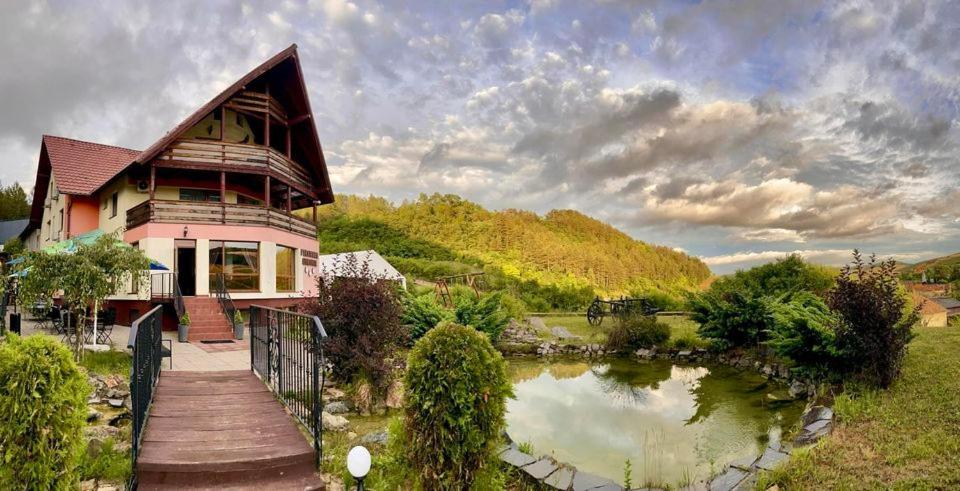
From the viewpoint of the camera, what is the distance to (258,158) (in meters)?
16.5

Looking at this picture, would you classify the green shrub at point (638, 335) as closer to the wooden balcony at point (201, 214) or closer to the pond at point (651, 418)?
the pond at point (651, 418)

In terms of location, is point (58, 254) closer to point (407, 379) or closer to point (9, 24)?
point (407, 379)

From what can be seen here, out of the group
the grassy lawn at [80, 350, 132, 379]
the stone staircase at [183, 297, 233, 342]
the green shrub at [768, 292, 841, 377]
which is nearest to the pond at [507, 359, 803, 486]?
the green shrub at [768, 292, 841, 377]

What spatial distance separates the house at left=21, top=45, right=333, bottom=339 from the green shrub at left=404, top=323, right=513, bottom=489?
10761 millimetres

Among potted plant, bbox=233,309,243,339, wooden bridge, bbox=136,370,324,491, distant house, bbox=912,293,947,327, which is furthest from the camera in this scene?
distant house, bbox=912,293,947,327

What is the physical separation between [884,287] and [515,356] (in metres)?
8.38

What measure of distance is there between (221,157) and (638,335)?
1353cm

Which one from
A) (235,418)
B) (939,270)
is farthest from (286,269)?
(939,270)

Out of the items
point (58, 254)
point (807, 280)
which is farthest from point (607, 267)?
point (58, 254)

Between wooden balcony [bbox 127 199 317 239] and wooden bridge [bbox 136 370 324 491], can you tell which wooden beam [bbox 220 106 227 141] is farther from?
wooden bridge [bbox 136 370 324 491]

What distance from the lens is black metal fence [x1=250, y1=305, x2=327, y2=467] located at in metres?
4.52

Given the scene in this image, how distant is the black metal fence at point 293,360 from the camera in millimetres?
4520

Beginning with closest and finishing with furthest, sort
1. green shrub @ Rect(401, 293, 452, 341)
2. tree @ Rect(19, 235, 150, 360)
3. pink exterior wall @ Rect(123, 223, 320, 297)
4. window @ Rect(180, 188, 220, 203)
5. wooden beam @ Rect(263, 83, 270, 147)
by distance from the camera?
tree @ Rect(19, 235, 150, 360)
green shrub @ Rect(401, 293, 452, 341)
pink exterior wall @ Rect(123, 223, 320, 297)
wooden beam @ Rect(263, 83, 270, 147)
window @ Rect(180, 188, 220, 203)

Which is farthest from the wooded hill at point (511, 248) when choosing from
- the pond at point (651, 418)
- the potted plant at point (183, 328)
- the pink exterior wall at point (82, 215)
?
the pink exterior wall at point (82, 215)
